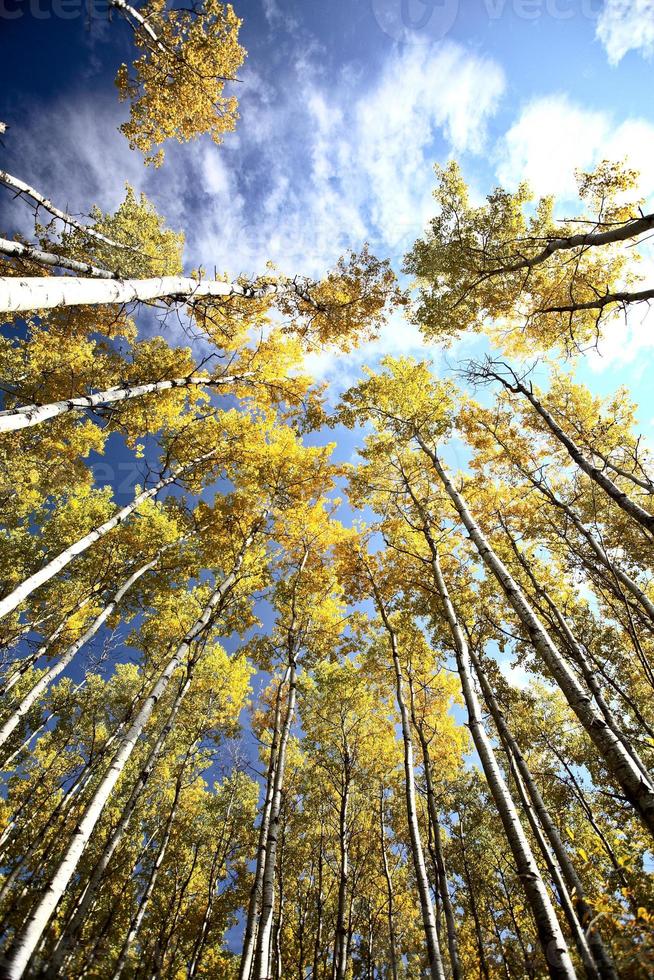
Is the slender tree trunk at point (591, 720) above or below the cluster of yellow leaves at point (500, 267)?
below

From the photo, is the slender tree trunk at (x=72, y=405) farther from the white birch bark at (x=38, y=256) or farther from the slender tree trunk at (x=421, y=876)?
the slender tree trunk at (x=421, y=876)

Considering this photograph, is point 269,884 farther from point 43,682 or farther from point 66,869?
point 43,682

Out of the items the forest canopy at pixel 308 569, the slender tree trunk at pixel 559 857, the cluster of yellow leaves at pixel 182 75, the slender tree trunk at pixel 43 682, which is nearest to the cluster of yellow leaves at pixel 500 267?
the forest canopy at pixel 308 569

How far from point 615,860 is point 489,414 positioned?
37.1 feet

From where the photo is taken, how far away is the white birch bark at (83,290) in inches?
108

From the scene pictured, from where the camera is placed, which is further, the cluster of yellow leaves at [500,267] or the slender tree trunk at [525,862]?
the cluster of yellow leaves at [500,267]

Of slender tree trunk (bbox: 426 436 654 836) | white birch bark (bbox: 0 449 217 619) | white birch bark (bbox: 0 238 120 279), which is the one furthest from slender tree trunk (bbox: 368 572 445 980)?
white birch bark (bbox: 0 238 120 279)

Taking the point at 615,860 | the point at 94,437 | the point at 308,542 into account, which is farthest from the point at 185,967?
the point at 94,437

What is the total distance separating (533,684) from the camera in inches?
538

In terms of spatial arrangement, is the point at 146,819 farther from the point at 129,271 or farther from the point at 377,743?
the point at 129,271

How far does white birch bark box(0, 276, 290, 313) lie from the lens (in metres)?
2.74

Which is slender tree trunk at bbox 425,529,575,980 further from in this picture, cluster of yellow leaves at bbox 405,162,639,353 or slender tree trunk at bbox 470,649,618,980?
cluster of yellow leaves at bbox 405,162,639,353

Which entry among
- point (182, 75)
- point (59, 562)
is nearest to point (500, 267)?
point (182, 75)

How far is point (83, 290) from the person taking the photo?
3.30m
